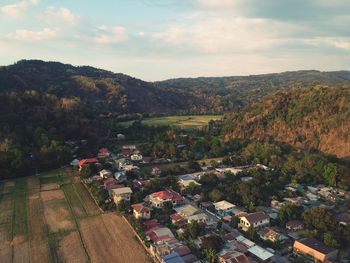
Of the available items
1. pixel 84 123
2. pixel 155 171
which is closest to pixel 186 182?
pixel 155 171

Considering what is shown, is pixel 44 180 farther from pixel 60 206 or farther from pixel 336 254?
pixel 336 254

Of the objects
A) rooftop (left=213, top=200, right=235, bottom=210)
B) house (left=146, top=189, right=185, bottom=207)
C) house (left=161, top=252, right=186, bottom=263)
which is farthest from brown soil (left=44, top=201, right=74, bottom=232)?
rooftop (left=213, top=200, right=235, bottom=210)

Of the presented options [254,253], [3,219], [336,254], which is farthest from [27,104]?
[336,254]

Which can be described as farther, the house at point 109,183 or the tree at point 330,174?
the tree at point 330,174

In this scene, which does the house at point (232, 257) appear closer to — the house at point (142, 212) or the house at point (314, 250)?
the house at point (314, 250)

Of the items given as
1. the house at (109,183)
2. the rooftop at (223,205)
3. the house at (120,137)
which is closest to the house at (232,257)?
Answer: the rooftop at (223,205)

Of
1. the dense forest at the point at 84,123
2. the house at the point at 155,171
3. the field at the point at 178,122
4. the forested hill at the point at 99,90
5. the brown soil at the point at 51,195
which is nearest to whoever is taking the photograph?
the brown soil at the point at 51,195

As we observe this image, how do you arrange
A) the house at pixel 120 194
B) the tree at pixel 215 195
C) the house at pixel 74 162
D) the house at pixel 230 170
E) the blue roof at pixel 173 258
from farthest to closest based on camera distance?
the house at pixel 74 162, the house at pixel 230 170, the tree at pixel 215 195, the house at pixel 120 194, the blue roof at pixel 173 258

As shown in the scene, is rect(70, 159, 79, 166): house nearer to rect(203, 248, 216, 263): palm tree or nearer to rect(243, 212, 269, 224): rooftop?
rect(243, 212, 269, 224): rooftop
